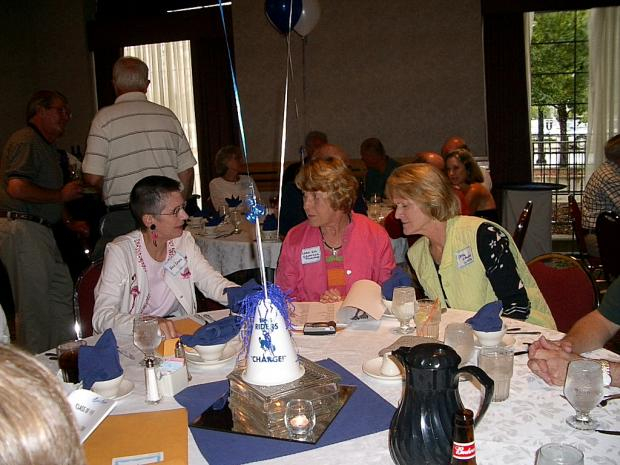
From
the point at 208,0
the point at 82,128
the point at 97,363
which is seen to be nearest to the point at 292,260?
the point at 97,363

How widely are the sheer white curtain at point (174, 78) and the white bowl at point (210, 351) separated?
746 centimetres

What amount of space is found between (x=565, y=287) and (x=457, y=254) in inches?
17.9

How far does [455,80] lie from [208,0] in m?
3.49

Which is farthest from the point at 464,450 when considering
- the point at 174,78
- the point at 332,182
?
the point at 174,78

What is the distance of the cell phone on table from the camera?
7.28ft

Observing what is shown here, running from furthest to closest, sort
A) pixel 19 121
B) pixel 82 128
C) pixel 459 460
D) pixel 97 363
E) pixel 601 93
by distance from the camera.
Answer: pixel 82 128 → pixel 19 121 → pixel 601 93 → pixel 97 363 → pixel 459 460

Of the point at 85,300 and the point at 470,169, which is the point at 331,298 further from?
the point at 470,169

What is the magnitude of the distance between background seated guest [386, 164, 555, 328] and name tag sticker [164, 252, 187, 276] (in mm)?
983

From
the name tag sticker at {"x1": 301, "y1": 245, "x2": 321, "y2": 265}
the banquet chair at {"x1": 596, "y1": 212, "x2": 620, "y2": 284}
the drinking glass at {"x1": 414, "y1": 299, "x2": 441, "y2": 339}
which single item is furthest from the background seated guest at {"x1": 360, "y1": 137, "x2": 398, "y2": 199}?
the drinking glass at {"x1": 414, "y1": 299, "x2": 441, "y2": 339}

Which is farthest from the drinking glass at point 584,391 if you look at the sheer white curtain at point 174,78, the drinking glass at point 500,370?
the sheer white curtain at point 174,78

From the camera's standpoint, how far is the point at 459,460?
1.10 metres

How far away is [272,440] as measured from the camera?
1.48 meters

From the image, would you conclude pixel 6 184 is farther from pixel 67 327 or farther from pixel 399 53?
pixel 399 53

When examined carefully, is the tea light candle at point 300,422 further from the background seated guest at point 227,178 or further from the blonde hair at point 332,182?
the background seated guest at point 227,178
